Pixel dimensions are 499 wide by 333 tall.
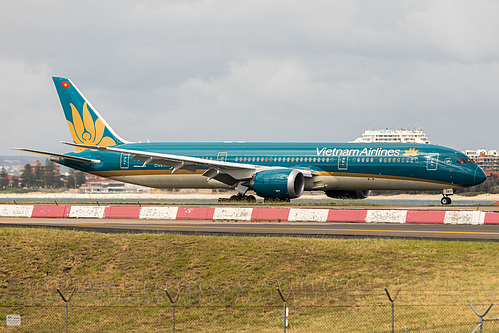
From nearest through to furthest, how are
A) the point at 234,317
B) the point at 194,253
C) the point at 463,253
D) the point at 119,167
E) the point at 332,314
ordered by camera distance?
the point at 332,314 < the point at 234,317 < the point at 463,253 < the point at 194,253 < the point at 119,167

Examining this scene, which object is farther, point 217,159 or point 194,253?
point 217,159

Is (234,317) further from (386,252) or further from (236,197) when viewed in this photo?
(236,197)

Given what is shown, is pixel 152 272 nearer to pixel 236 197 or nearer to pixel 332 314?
pixel 332 314

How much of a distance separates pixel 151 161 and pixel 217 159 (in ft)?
17.4

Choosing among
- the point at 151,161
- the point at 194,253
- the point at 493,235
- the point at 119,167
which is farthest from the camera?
the point at 119,167

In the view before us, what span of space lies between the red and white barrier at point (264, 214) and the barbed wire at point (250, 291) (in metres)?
12.6

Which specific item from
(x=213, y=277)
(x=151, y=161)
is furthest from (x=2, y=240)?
(x=151, y=161)

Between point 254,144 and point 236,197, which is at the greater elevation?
point 254,144

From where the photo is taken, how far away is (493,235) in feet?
87.9

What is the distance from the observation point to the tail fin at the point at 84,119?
57344mm

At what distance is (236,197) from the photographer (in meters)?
50.8

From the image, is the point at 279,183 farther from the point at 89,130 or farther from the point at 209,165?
the point at 89,130

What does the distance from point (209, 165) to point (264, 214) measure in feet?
44.1

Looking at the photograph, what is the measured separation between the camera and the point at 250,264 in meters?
23.7
